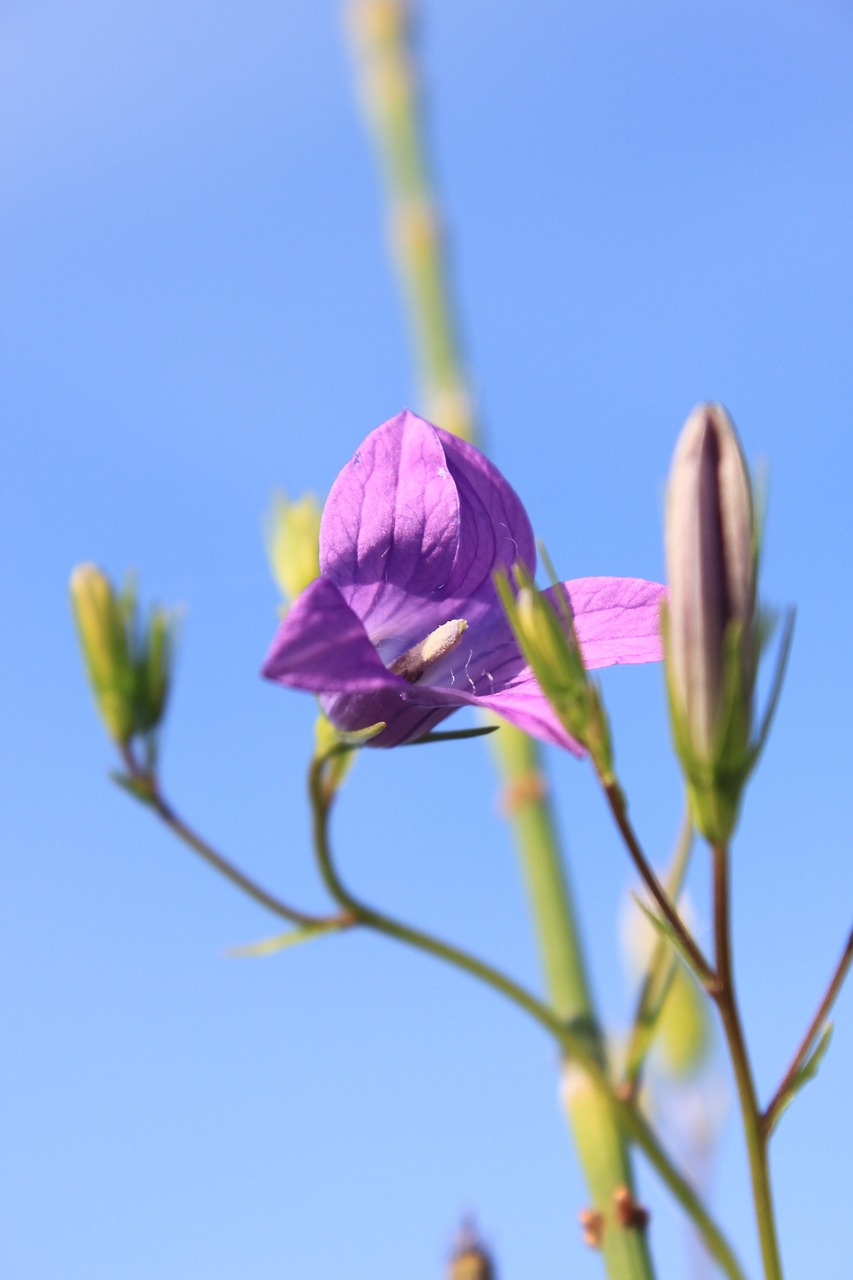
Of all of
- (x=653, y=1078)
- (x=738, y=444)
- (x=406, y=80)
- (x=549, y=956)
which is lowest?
(x=653, y=1078)

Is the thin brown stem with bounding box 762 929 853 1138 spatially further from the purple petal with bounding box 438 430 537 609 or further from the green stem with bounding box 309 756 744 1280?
the purple petal with bounding box 438 430 537 609

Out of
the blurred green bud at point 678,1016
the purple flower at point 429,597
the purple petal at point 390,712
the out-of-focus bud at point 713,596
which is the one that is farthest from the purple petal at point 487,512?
the blurred green bud at point 678,1016

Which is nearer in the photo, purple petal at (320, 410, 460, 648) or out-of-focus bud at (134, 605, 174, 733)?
purple petal at (320, 410, 460, 648)

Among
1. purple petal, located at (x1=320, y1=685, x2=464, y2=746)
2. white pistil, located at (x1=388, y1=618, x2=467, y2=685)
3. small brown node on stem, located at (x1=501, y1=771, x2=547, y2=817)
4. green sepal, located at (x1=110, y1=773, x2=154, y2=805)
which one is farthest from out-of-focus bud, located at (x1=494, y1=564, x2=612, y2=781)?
small brown node on stem, located at (x1=501, y1=771, x2=547, y2=817)

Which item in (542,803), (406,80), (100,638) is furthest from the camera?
(406,80)

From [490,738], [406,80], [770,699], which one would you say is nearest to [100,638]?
[490,738]

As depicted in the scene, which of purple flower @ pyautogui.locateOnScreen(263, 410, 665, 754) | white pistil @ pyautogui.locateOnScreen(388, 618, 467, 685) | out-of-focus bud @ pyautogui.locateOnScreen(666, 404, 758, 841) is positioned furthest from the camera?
white pistil @ pyautogui.locateOnScreen(388, 618, 467, 685)

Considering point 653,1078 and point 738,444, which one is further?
point 653,1078

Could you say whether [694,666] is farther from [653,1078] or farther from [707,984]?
[653,1078]

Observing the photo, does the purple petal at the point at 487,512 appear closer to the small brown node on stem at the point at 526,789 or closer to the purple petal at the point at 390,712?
the purple petal at the point at 390,712
